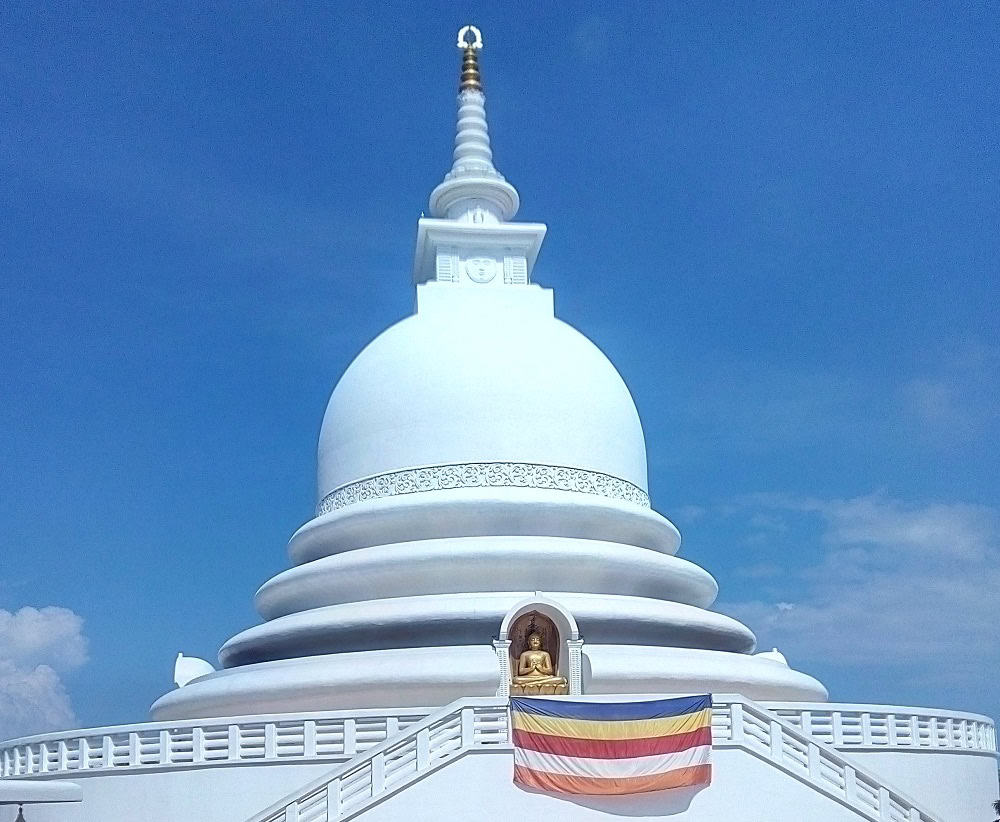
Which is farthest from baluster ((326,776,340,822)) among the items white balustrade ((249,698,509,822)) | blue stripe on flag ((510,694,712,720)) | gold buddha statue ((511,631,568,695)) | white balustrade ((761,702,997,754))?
white balustrade ((761,702,997,754))

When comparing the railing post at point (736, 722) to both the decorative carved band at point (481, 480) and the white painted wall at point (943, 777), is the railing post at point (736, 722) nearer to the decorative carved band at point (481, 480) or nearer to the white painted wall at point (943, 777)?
the white painted wall at point (943, 777)

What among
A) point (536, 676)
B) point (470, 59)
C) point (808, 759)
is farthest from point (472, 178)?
point (808, 759)

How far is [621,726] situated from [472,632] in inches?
151

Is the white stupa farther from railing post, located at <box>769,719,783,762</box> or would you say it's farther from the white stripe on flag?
the white stripe on flag

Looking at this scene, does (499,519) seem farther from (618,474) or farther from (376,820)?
(376,820)

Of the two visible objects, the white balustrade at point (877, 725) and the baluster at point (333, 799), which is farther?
the white balustrade at point (877, 725)

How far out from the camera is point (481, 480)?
68.9 ft

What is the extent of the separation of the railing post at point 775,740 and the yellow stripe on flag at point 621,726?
0.83 m

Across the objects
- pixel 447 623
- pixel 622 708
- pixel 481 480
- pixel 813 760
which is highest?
pixel 481 480

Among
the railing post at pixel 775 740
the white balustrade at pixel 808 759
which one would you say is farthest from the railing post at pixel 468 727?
the railing post at pixel 775 740

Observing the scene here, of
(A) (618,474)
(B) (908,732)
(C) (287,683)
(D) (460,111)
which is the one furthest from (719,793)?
(D) (460,111)

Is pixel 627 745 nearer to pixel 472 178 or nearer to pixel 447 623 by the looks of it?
pixel 447 623

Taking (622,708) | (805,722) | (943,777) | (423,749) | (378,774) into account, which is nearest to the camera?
(378,774)

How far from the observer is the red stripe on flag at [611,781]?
14.8 m
